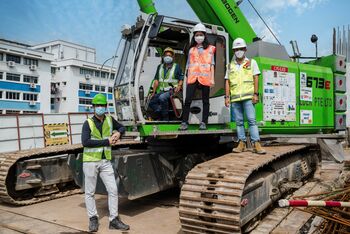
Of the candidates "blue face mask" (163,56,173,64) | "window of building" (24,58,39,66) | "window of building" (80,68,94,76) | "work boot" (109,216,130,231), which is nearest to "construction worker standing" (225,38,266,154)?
"blue face mask" (163,56,173,64)

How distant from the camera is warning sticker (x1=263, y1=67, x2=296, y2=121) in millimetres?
6766

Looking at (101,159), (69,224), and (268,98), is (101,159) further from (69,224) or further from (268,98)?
(268,98)

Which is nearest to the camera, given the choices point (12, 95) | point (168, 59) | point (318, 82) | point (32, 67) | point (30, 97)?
point (168, 59)

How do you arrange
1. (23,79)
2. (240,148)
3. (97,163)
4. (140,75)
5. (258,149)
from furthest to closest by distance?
(23,79) → (140,75) → (240,148) → (258,149) → (97,163)

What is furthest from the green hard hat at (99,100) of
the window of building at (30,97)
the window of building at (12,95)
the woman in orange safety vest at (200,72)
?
the window of building at (30,97)

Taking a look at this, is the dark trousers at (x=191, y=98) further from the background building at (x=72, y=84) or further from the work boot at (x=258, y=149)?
the background building at (x=72, y=84)

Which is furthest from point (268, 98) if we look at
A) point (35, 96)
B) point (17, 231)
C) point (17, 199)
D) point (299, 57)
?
point (35, 96)

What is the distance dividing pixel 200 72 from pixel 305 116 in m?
2.55

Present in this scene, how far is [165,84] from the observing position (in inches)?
267

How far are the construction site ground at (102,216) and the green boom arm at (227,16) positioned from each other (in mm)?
3346

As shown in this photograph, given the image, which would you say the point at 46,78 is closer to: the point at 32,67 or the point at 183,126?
the point at 32,67

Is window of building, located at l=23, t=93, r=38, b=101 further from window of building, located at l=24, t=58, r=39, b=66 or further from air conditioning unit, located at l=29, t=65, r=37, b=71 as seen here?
window of building, located at l=24, t=58, r=39, b=66

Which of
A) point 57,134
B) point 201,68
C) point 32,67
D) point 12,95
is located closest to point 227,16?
point 201,68

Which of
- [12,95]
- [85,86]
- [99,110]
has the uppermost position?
[85,86]
